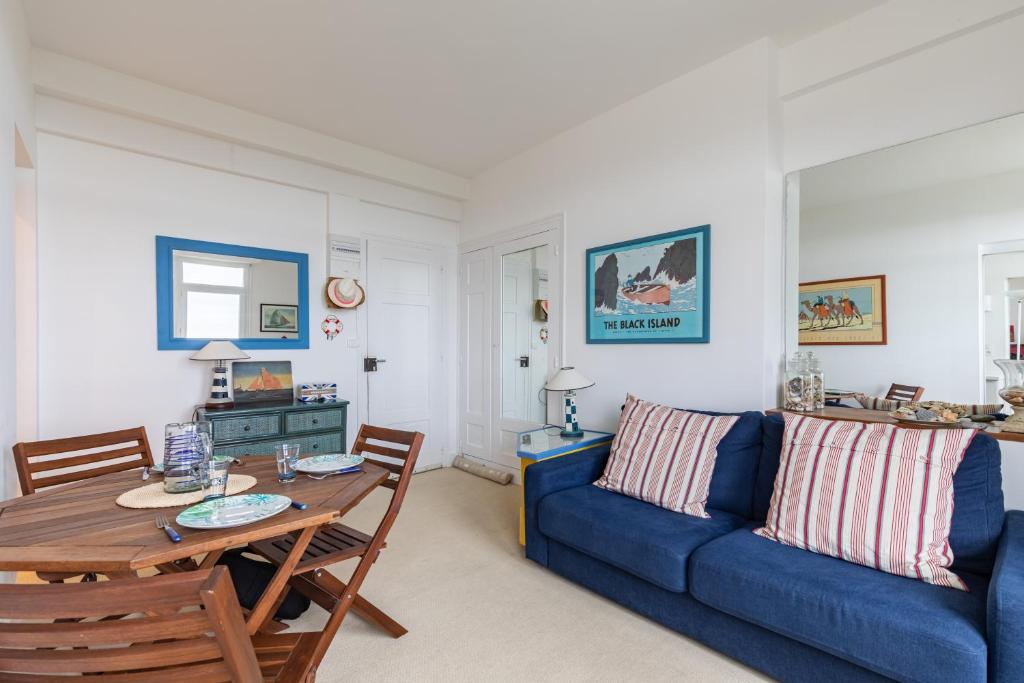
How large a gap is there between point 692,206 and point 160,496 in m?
3.14

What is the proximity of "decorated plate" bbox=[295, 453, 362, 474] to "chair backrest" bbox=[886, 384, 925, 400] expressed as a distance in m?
2.70

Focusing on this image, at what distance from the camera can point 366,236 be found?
4.69 m

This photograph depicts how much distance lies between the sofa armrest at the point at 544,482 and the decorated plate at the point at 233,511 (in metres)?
1.49

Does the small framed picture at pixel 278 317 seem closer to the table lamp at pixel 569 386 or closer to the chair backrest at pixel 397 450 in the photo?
the chair backrest at pixel 397 450

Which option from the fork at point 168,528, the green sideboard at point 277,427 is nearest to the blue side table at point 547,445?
the green sideboard at point 277,427

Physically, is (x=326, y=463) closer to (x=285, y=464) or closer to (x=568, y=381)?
(x=285, y=464)

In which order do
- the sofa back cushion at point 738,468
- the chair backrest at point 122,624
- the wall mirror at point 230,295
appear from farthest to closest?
the wall mirror at point 230,295, the sofa back cushion at point 738,468, the chair backrest at point 122,624

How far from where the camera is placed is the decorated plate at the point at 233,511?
1.39m

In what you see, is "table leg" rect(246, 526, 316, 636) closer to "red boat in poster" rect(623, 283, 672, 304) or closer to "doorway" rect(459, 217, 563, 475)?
"red boat in poster" rect(623, 283, 672, 304)

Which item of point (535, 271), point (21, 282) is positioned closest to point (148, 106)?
point (21, 282)

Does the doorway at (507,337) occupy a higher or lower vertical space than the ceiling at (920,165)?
lower

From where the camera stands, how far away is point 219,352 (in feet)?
11.8

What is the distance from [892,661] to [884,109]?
8.53ft

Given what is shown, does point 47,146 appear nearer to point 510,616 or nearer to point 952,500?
point 510,616
